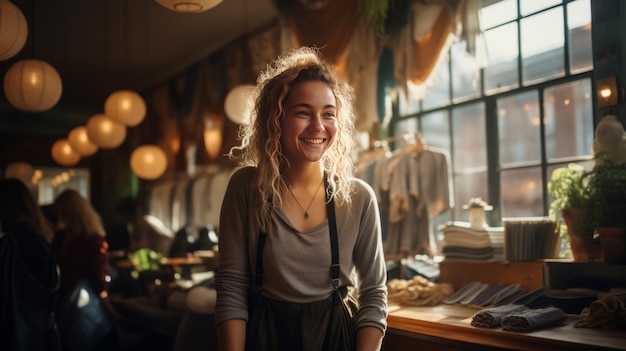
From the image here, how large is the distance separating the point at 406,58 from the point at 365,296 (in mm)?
2714

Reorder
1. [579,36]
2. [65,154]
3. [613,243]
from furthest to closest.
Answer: [65,154] < [579,36] < [613,243]

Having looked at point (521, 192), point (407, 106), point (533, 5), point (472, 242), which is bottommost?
point (472, 242)

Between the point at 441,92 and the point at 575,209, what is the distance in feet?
5.99

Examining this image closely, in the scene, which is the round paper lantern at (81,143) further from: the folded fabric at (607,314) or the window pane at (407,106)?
the folded fabric at (607,314)

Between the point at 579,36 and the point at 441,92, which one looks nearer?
the point at 579,36

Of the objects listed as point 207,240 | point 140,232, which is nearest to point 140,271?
point 207,240

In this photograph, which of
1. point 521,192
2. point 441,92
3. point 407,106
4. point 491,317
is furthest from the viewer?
point 407,106

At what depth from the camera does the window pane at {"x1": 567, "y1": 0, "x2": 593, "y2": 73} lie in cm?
332

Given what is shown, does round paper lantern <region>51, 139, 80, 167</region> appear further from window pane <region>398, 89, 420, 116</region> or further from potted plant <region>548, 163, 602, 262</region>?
potted plant <region>548, 163, 602, 262</region>

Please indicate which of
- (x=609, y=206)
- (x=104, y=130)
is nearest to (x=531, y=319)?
(x=609, y=206)

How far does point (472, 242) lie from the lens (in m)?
3.46

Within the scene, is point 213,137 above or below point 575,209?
above

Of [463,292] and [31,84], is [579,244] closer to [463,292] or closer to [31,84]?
[463,292]

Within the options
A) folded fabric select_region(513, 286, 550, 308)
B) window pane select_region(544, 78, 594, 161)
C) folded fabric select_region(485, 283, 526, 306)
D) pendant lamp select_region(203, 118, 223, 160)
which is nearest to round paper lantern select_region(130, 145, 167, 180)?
pendant lamp select_region(203, 118, 223, 160)
